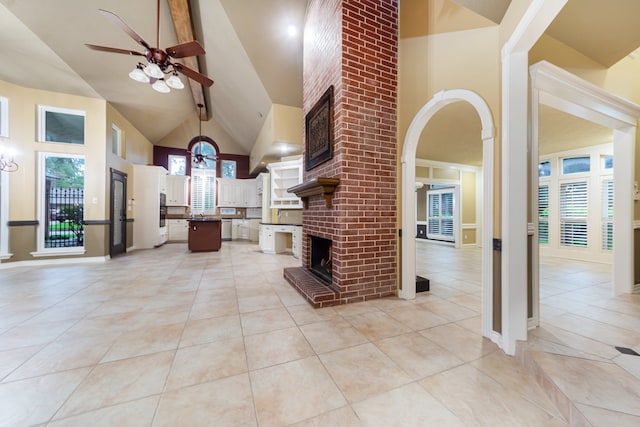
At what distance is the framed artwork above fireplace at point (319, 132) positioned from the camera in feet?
9.44

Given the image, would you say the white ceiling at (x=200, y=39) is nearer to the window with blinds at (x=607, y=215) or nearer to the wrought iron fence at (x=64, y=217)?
the wrought iron fence at (x=64, y=217)

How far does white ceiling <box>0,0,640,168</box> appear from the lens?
227 centimetres

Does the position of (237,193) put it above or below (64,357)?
above

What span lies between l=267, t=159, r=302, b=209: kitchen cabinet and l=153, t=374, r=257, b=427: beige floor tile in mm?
4705

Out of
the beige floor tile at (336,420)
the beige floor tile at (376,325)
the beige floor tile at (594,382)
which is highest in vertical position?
the beige floor tile at (594,382)

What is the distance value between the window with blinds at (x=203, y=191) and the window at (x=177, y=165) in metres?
0.38

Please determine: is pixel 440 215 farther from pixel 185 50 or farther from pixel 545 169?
pixel 185 50

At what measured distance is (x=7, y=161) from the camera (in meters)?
4.26

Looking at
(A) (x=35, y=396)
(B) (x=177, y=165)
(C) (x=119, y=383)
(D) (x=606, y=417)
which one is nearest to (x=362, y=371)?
(D) (x=606, y=417)

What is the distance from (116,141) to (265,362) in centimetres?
687

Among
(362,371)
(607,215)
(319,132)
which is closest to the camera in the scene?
(362,371)

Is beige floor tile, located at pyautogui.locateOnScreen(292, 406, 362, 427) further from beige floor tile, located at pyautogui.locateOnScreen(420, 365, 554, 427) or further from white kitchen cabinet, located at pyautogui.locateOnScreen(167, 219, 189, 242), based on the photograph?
white kitchen cabinet, located at pyautogui.locateOnScreen(167, 219, 189, 242)

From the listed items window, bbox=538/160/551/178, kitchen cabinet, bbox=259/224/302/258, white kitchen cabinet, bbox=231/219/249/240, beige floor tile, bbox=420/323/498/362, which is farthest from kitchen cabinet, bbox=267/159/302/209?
window, bbox=538/160/551/178

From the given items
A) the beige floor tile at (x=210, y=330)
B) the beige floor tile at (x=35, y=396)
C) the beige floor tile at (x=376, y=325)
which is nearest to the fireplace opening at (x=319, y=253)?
the beige floor tile at (x=376, y=325)
